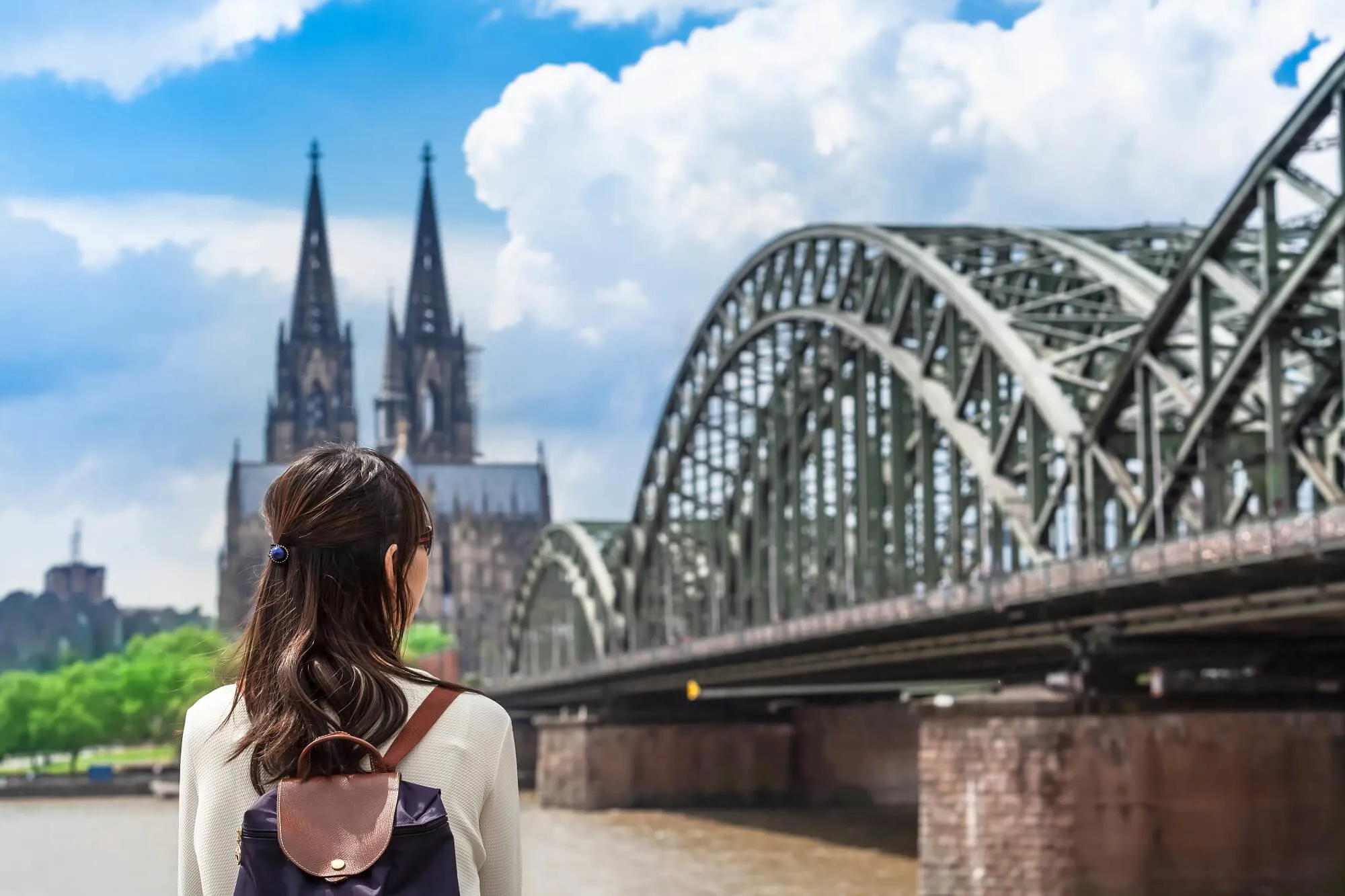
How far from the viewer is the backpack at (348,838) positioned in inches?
121

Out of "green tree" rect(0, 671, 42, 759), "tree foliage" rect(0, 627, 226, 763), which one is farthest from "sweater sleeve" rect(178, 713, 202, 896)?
"green tree" rect(0, 671, 42, 759)

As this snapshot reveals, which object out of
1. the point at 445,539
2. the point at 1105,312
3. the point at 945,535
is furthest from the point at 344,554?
the point at 445,539

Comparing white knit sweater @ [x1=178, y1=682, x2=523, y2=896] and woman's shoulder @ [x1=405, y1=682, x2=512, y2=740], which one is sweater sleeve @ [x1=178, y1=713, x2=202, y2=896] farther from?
woman's shoulder @ [x1=405, y1=682, x2=512, y2=740]

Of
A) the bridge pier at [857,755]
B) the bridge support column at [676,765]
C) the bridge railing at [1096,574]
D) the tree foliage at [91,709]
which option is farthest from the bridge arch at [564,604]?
the bridge railing at [1096,574]

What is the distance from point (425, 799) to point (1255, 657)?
105 ft

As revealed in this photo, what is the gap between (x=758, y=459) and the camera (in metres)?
67.6

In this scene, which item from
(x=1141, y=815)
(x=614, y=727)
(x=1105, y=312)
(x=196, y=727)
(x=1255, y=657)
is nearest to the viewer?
(x=196, y=727)

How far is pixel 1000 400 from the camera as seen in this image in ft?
150

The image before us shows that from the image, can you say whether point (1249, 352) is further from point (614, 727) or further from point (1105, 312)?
point (614, 727)

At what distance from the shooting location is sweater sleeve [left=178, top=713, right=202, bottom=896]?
3.40 metres

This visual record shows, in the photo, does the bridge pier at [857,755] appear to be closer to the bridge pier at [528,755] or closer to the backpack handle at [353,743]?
the bridge pier at [528,755]

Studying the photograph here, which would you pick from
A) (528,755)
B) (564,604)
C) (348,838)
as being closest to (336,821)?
(348,838)

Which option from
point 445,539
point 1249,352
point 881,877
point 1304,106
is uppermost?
point 445,539

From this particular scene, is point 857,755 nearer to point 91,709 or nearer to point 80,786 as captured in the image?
point 80,786
